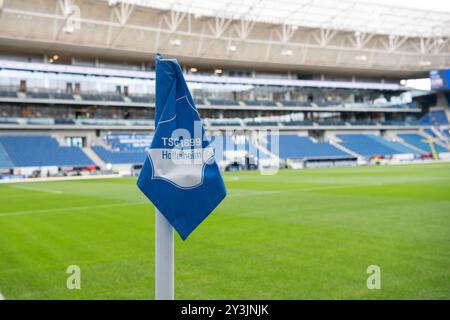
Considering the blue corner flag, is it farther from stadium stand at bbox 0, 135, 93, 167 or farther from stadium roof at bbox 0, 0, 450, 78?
stadium stand at bbox 0, 135, 93, 167

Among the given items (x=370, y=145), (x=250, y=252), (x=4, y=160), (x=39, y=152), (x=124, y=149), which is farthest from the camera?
(x=370, y=145)

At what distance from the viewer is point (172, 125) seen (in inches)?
106

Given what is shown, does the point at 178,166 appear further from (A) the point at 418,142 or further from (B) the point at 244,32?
(A) the point at 418,142

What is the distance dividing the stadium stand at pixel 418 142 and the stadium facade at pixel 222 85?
261 mm

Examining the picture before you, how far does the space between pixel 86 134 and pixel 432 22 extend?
143ft

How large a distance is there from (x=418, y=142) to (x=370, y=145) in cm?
706

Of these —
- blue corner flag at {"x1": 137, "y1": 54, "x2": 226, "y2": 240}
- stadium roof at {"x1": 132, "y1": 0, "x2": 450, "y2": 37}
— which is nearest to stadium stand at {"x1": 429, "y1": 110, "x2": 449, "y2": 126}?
stadium roof at {"x1": 132, "y1": 0, "x2": 450, "y2": 37}

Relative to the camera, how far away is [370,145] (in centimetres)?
6181

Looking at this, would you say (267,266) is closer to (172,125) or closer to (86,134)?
(172,125)

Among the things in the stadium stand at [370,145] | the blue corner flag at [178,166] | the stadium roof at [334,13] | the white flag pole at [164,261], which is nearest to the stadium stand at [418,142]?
the stadium stand at [370,145]

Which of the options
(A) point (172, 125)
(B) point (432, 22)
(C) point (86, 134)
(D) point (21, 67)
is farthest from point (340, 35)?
(A) point (172, 125)

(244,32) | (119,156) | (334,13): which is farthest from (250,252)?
(334,13)

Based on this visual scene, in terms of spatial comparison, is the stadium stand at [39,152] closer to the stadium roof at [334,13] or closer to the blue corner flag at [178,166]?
the stadium roof at [334,13]

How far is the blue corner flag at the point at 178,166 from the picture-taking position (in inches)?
106
